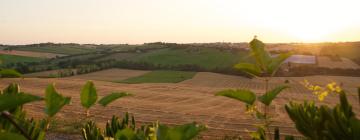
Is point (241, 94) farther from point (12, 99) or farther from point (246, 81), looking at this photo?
point (246, 81)

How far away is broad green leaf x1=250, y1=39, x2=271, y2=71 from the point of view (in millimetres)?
2537

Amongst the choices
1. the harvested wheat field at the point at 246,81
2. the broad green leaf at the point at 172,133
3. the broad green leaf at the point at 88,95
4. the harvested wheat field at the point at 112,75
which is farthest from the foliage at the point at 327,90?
the harvested wheat field at the point at 112,75

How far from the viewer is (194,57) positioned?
242 ft

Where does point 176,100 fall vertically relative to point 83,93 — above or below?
below

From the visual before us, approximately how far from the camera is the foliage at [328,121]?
92.4 inches

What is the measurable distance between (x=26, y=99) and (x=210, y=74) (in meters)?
54.8

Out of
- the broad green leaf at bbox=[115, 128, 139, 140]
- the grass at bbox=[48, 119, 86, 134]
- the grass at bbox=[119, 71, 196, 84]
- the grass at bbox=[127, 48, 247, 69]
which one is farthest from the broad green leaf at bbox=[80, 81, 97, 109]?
the grass at bbox=[127, 48, 247, 69]

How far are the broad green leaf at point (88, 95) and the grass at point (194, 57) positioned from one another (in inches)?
2466

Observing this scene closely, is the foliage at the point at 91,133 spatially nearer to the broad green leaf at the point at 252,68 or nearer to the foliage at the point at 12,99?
the broad green leaf at the point at 252,68

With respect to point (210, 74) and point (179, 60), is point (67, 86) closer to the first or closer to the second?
point (210, 74)

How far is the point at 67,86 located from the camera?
35.9 meters

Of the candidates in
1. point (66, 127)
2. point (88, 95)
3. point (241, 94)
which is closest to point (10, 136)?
point (88, 95)

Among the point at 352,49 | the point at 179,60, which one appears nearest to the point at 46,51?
the point at 179,60

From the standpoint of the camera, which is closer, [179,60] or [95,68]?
[95,68]
